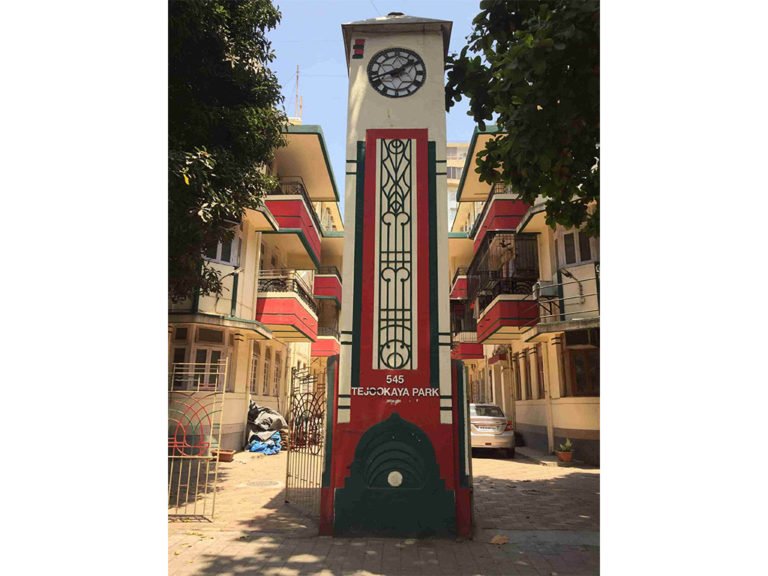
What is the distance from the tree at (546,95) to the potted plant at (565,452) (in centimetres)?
865

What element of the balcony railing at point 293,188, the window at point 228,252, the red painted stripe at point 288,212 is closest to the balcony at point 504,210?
the red painted stripe at point 288,212

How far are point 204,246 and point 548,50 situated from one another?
6.85 metres

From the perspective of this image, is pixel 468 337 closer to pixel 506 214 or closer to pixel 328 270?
pixel 328 270

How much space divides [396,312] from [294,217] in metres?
11.0

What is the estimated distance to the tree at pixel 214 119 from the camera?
801cm

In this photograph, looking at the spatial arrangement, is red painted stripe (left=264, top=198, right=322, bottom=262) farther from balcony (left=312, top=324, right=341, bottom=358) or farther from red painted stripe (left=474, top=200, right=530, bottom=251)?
balcony (left=312, top=324, right=341, bottom=358)

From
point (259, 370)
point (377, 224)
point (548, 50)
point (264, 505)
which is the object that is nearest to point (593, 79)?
point (548, 50)

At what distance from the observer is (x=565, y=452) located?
1364cm

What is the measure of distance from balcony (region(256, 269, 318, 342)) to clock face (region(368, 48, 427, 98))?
10.2 metres

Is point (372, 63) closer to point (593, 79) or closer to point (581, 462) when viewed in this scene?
point (593, 79)

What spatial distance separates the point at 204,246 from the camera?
9.55 meters

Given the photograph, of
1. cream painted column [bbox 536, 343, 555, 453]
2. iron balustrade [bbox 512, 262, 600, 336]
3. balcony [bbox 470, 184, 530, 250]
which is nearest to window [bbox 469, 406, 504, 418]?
cream painted column [bbox 536, 343, 555, 453]

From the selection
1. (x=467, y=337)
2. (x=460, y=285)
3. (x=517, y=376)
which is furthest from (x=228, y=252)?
(x=467, y=337)

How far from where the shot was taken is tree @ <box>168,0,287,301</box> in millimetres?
8008
